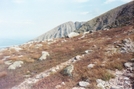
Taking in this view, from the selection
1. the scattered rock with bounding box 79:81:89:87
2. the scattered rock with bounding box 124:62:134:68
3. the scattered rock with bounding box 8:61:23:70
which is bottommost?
the scattered rock with bounding box 8:61:23:70

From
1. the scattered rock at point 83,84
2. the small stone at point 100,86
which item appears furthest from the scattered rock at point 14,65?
the small stone at point 100,86

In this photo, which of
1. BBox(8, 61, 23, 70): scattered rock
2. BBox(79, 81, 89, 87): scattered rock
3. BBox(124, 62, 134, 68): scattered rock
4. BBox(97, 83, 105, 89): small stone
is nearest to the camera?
BBox(97, 83, 105, 89): small stone

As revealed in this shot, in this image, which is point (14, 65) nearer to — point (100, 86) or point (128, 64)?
point (100, 86)

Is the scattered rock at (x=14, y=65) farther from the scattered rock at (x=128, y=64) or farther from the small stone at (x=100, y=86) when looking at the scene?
the scattered rock at (x=128, y=64)

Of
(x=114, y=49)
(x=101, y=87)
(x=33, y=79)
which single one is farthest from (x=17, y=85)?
(x=114, y=49)

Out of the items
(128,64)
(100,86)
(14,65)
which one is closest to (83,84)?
(100,86)

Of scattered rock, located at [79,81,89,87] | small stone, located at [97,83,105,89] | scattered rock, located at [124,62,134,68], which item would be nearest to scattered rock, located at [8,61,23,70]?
scattered rock, located at [79,81,89,87]

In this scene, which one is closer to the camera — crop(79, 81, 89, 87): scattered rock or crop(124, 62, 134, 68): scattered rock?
crop(79, 81, 89, 87): scattered rock

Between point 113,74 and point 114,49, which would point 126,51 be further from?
point 113,74

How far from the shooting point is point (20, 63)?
82.5 ft

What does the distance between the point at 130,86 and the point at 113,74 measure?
7.59ft

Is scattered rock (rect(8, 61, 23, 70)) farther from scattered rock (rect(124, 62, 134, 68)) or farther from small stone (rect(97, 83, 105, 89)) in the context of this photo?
scattered rock (rect(124, 62, 134, 68))

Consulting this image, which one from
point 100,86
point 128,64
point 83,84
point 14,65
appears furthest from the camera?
point 14,65

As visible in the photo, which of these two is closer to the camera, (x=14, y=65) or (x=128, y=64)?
(x=128, y=64)
